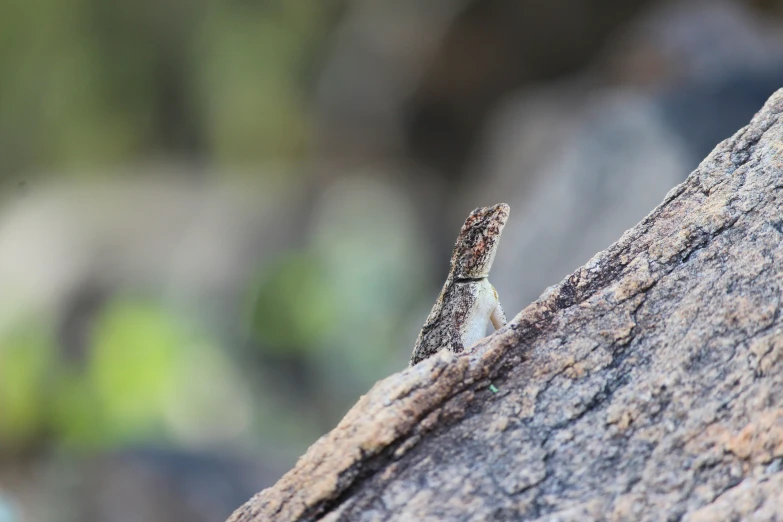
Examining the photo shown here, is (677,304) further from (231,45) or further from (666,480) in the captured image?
(231,45)

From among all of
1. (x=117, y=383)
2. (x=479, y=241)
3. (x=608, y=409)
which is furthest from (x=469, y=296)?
(x=117, y=383)

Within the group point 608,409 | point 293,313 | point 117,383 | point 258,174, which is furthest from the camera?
point 258,174

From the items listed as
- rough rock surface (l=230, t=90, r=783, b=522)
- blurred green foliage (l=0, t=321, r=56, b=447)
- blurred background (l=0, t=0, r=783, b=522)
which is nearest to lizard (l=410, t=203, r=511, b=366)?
rough rock surface (l=230, t=90, r=783, b=522)

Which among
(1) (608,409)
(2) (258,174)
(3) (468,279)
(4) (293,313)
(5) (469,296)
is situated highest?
(2) (258,174)

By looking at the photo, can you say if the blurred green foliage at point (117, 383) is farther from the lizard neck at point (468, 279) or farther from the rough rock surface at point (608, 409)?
the rough rock surface at point (608, 409)

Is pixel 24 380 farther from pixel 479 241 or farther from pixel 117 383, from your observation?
pixel 479 241

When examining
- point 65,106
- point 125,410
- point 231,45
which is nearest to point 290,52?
point 231,45

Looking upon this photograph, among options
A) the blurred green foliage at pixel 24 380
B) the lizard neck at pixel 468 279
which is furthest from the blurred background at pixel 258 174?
the lizard neck at pixel 468 279
